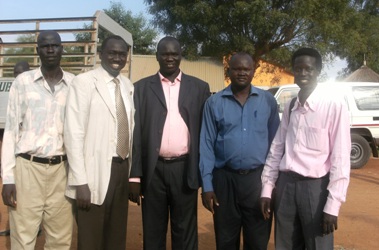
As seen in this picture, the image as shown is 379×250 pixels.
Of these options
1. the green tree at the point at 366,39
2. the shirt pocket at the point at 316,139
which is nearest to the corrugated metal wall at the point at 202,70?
the green tree at the point at 366,39

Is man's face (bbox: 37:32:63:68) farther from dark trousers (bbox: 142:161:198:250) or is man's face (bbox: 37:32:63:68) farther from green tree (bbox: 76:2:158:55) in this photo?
green tree (bbox: 76:2:158:55)

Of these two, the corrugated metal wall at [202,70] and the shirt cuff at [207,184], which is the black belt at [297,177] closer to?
the shirt cuff at [207,184]

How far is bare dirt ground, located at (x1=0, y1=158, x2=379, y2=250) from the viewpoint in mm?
5191

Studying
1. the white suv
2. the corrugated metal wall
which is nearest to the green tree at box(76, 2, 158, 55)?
the corrugated metal wall

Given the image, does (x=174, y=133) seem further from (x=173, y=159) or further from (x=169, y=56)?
(x=169, y=56)

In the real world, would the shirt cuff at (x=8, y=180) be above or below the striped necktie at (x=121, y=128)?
below

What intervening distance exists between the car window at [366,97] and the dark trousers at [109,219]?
8.45 m

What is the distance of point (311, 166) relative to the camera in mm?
2945

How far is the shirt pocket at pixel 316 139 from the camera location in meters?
2.94

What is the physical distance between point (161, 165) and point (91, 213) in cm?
65

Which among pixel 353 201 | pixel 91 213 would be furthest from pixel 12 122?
pixel 353 201

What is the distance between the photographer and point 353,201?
300 inches

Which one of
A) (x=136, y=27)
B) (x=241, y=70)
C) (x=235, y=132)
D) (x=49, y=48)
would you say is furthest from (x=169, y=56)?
(x=136, y=27)

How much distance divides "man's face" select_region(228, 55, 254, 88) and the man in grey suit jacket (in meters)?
0.83
